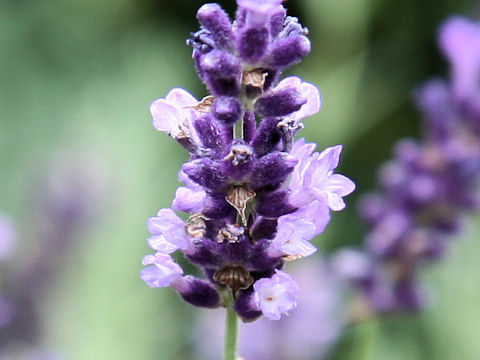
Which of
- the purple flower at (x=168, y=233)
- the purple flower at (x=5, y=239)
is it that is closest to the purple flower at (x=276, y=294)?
the purple flower at (x=168, y=233)

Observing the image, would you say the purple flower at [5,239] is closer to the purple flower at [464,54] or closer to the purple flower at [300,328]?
the purple flower at [300,328]

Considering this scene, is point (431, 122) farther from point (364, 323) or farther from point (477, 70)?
point (364, 323)

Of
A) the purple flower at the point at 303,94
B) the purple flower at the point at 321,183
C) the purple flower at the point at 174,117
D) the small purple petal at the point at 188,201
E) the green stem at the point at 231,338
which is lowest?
the green stem at the point at 231,338

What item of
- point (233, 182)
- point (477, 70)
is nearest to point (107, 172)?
point (477, 70)

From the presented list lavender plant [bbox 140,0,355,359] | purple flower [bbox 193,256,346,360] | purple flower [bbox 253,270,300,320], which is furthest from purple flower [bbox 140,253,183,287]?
purple flower [bbox 193,256,346,360]

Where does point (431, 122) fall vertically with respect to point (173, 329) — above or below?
above

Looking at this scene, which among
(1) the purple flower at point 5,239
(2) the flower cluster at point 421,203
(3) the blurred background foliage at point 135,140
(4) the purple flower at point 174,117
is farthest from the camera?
(3) the blurred background foliage at point 135,140

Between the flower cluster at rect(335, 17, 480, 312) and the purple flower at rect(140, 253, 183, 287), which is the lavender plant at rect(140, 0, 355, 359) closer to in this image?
the purple flower at rect(140, 253, 183, 287)

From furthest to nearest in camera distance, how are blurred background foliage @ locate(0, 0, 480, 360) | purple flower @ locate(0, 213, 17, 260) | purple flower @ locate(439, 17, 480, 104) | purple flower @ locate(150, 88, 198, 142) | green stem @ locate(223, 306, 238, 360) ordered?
blurred background foliage @ locate(0, 0, 480, 360) → purple flower @ locate(439, 17, 480, 104) → purple flower @ locate(0, 213, 17, 260) → purple flower @ locate(150, 88, 198, 142) → green stem @ locate(223, 306, 238, 360)
